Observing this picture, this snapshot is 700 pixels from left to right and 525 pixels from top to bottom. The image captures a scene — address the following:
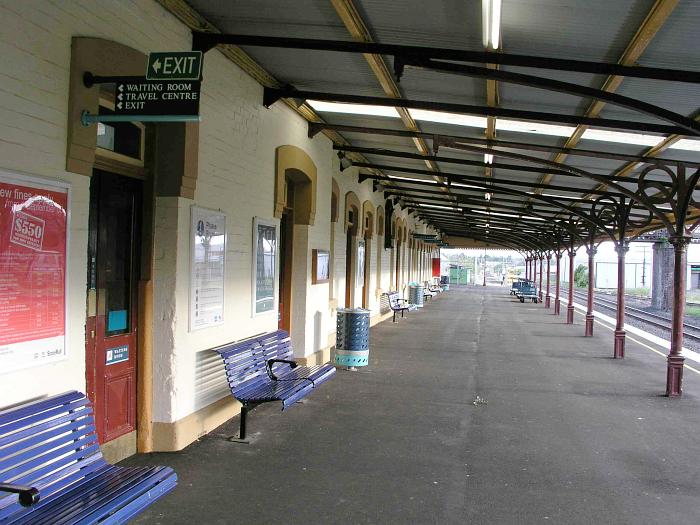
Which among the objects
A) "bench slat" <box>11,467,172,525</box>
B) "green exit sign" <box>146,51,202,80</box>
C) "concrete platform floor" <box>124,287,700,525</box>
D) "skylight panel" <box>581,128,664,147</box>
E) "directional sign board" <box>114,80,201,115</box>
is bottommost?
"concrete platform floor" <box>124,287,700,525</box>

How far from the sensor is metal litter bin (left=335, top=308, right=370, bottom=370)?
30.2ft

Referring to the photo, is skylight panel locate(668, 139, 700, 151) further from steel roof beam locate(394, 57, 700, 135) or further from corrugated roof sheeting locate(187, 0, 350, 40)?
corrugated roof sheeting locate(187, 0, 350, 40)

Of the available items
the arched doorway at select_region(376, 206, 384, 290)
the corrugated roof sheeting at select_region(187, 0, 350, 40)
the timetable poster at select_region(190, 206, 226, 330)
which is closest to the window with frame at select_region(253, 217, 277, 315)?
the timetable poster at select_region(190, 206, 226, 330)

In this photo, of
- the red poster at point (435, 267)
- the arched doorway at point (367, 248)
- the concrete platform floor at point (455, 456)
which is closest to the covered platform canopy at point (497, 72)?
the concrete platform floor at point (455, 456)

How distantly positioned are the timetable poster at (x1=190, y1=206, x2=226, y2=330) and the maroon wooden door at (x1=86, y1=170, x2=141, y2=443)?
51 cm

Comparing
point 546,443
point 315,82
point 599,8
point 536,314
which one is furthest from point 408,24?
point 536,314

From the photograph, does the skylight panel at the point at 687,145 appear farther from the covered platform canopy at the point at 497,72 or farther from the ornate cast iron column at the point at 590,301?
the ornate cast iron column at the point at 590,301

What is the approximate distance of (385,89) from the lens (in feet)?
21.7

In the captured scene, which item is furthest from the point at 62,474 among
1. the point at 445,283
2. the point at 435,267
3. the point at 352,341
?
the point at 445,283

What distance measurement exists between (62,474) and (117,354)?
1670 millimetres

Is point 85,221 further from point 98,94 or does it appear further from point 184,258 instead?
point 184,258

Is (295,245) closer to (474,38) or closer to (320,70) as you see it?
(320,70)

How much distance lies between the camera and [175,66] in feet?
11.9

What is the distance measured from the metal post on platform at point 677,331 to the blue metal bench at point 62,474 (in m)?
7.36
